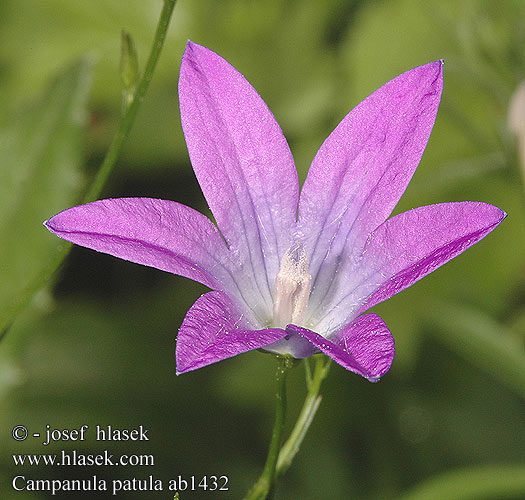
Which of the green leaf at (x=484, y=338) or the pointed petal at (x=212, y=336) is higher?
the green leaf at (x=484, y=338)

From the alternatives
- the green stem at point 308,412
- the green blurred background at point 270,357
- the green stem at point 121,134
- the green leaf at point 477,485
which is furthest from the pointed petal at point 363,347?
the green blurred background at point 270,357

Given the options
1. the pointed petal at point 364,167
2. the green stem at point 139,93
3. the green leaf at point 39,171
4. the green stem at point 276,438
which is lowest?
the green stem at point 276,438

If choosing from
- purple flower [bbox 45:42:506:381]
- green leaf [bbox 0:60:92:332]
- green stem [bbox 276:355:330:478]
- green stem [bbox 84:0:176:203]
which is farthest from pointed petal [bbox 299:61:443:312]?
green leaf [bbox 0:60:92:332]

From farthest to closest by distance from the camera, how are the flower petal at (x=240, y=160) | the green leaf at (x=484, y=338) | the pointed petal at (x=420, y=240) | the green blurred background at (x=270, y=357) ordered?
the green blurred background at (x=270, y=357)
the green leaf at (x=484, y=338)
the flower petal at (x=240, y=160)
the pointed petal at (x=420, y=240)

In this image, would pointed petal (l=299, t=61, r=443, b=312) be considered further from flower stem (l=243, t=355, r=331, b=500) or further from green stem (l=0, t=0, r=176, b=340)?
green stem (l=0, t=0, r=176, b=340)

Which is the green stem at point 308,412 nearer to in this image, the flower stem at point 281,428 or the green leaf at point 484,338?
the flower stem at point 281,428

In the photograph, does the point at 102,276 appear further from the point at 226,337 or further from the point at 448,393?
the point at 226,337

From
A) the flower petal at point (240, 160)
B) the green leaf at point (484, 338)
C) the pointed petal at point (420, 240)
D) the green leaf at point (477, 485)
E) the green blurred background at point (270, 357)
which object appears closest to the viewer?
the pointed petal at point (420, 240)
